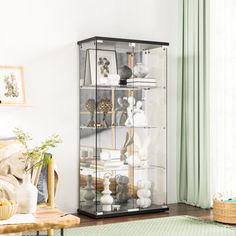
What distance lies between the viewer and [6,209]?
3.35 meters

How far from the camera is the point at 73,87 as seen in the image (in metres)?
5.50

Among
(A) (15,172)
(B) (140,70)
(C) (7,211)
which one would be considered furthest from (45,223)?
(B) (140,70)

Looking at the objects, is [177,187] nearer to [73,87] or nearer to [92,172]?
[92,172]

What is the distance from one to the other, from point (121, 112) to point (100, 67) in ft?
1.69

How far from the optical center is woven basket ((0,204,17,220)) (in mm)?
3340

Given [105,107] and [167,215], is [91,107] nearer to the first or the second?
[105,107]

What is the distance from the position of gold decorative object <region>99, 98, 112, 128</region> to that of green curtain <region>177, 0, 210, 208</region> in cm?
106

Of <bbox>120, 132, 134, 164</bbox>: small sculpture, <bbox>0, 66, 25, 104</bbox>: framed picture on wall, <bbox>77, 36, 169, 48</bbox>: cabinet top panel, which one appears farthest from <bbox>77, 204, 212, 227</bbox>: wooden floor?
<bbox>77, 36, 169, 48</bbox>: cabinet top panel

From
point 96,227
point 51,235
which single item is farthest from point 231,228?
point 51,235

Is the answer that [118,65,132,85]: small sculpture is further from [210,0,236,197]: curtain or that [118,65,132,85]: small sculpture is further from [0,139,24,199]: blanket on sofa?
[0,139,24,199]: blanket on sofa

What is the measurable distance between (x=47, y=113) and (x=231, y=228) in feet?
6.97

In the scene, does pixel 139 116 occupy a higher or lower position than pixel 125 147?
higher

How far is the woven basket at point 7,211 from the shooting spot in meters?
3.34

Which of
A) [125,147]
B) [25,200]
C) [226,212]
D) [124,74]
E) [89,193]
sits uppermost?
[124,74]
